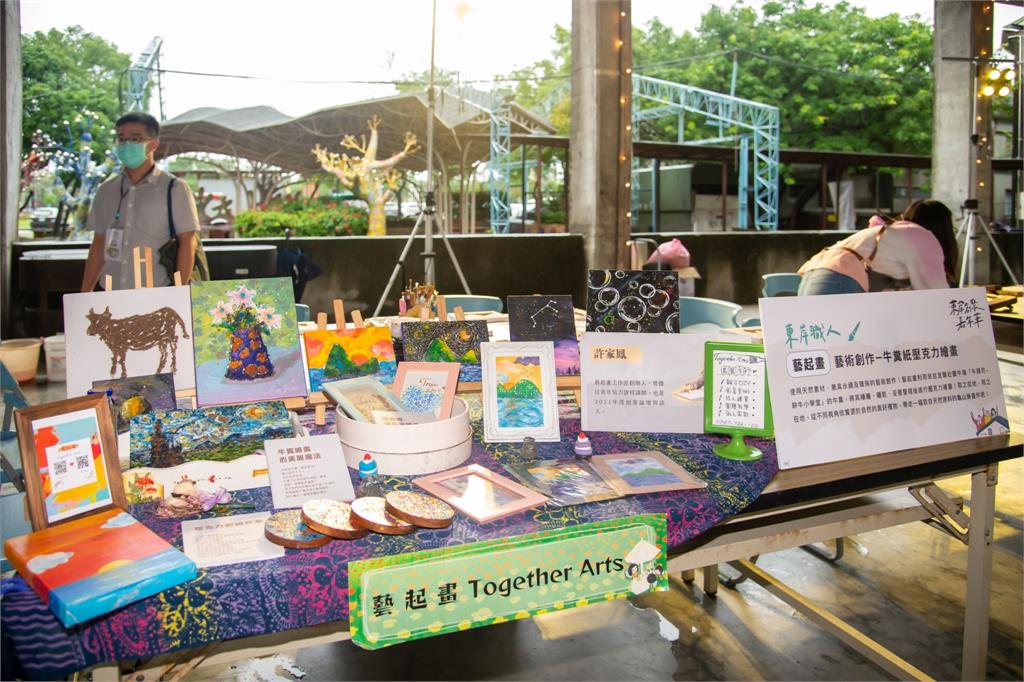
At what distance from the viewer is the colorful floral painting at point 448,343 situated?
1.86m

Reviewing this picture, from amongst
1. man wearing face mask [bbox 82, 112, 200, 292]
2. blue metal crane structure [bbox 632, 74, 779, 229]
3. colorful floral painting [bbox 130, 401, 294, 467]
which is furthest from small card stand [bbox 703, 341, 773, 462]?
blue metal crane structure [bbox 632, 74, 779, 229]

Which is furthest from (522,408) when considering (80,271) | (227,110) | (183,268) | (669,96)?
(669,96)

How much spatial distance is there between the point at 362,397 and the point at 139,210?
2068mm

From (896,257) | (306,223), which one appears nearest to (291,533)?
(896,257)

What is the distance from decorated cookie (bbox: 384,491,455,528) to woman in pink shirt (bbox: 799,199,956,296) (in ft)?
9.17

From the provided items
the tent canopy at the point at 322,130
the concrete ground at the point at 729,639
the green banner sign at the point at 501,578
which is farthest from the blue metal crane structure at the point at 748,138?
the green banner sign at the point at 501,578

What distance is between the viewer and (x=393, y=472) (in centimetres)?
148

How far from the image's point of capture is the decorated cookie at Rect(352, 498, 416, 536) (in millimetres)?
1212

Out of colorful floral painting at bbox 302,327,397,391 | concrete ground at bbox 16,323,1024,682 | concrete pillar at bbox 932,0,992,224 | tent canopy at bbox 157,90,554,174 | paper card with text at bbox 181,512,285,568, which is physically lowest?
concrete ground at bbox 16,323,1024,682

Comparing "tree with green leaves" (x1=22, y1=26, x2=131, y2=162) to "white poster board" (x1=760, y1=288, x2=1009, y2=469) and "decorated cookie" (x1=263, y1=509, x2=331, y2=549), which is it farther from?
"white poster board" (x1=760, y1=288, x2=1009, y2=469)

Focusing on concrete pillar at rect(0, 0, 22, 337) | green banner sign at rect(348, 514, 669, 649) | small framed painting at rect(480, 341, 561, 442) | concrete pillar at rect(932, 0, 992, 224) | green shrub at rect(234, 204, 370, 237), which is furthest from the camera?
green shrub at rect(234, 204, 370, 237)

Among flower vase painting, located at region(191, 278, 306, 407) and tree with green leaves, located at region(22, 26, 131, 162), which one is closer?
flower vase painting, located at region(191, 278, 306, 407)

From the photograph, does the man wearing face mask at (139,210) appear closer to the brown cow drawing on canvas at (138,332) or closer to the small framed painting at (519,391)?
the brown cow drawing on canvas at (138,332)

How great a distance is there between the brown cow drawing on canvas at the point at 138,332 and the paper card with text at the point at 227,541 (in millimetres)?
584
